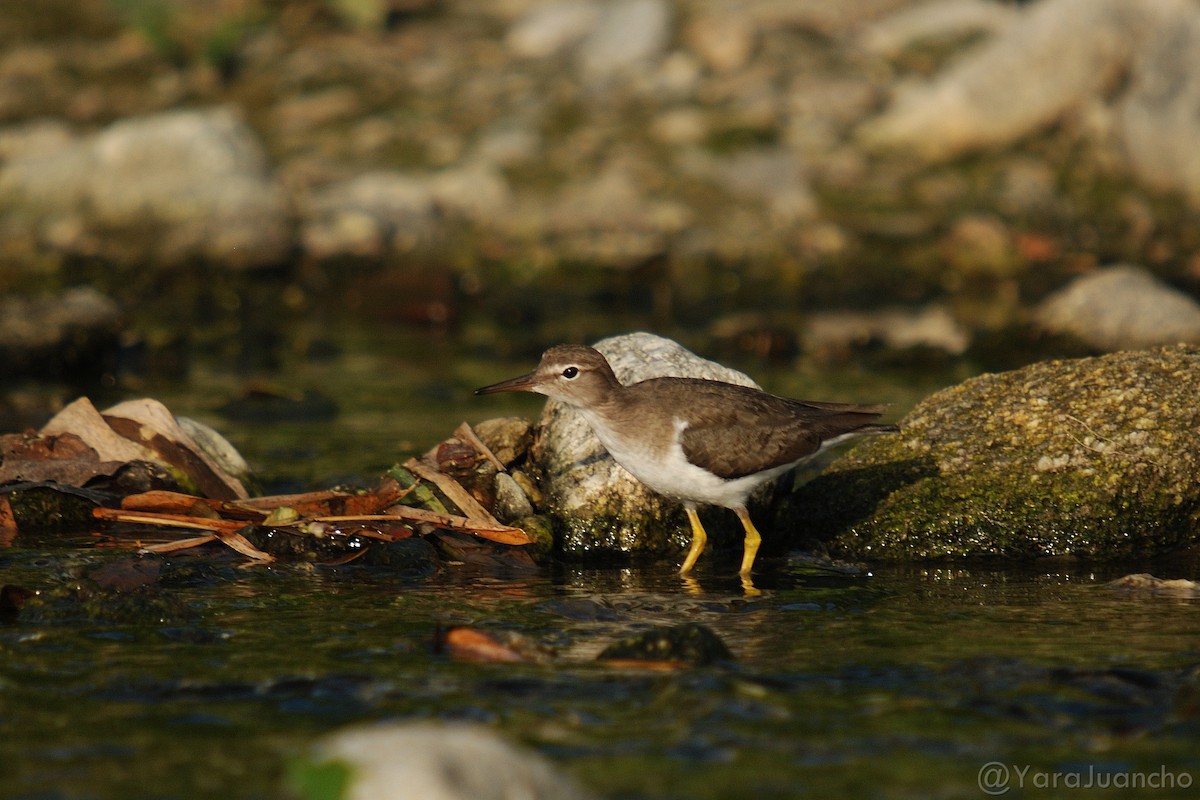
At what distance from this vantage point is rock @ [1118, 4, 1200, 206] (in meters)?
19.8

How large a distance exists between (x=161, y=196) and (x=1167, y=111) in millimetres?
13542

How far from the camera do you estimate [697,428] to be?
345 inches

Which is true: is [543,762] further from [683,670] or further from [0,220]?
[0,220]

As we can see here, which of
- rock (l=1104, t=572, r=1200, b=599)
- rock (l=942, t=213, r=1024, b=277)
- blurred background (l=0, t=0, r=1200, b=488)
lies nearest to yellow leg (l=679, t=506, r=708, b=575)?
rock (l=1104, t=572, r=1200, b=599)

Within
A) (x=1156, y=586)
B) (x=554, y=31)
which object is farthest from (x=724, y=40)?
(x=1156, y=586)

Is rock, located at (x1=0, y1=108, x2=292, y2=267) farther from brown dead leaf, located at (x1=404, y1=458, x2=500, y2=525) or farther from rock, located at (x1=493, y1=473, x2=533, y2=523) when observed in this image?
rock, located at (x1=493, y1=473, x2=533, y2=523)

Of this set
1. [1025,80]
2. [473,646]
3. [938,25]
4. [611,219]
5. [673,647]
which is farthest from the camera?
[938,25]

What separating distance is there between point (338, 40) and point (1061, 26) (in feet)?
37.3

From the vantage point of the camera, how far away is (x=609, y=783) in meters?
5.33

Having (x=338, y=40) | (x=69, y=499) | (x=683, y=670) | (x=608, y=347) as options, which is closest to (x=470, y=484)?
(x=608, y=347)

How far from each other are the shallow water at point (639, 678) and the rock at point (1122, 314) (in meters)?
6.26

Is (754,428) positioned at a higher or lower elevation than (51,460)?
higher

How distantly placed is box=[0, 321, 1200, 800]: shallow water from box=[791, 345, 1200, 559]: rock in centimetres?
23

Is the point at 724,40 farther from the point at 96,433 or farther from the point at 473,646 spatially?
the point at 473,646
